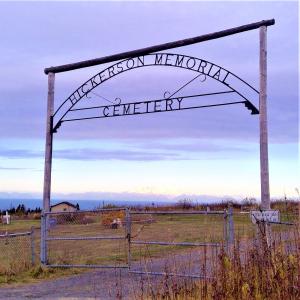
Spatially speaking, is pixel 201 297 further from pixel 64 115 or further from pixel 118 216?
pixel 118 216

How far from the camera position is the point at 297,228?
22.9 ft

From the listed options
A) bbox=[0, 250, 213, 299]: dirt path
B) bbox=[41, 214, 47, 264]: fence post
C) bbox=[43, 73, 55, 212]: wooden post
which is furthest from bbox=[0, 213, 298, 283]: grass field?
bbox=[43, 73, 55, 212]: wooden post

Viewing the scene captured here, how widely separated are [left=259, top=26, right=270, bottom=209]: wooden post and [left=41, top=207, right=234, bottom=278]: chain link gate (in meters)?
1.04

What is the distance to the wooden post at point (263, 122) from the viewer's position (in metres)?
11.8

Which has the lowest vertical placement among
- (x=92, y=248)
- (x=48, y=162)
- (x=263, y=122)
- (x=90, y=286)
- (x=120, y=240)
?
(x=90, y=286)

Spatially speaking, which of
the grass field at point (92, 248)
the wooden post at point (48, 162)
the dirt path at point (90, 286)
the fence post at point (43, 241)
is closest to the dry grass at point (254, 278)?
the grass field at point (92, 248)

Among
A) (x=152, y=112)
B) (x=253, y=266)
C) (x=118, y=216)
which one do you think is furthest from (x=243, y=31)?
(x=118, y=216)

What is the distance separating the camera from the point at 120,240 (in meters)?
20.5

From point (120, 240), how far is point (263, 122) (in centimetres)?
974

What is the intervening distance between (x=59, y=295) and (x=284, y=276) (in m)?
5.24

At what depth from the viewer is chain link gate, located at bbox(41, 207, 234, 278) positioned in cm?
1097

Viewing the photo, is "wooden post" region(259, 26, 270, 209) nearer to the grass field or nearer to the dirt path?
the grass field

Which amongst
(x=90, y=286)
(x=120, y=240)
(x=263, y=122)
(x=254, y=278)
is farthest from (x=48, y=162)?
(x=254, y=278)

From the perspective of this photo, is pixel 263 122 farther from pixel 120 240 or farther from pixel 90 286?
pixel 120 240
